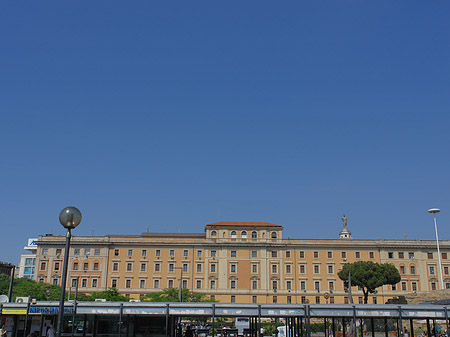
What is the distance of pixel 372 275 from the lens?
250 feet

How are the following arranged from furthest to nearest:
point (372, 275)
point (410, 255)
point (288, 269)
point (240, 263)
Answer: point (410, 255)
point (288, 269)
point (240, 263)
point (372, 275)

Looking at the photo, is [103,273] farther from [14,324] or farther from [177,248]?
[14,324]

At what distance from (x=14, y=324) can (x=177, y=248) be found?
6119 cm

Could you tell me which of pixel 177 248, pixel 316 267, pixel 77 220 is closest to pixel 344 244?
pixel 316 267

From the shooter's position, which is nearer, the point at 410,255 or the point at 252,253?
the point at 252,253

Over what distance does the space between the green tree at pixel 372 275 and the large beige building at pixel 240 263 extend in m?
6.51

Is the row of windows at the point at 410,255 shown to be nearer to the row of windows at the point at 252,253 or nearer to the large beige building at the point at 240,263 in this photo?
the large beige building at the point at 240,263

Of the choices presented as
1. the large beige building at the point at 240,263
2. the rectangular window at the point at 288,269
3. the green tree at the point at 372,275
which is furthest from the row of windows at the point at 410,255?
the rectangular window at the point at 288,269

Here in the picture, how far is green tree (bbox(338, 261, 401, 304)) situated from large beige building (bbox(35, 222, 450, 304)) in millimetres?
6510

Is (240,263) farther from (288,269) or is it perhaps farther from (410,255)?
(410,255)

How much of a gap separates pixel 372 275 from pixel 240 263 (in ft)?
72.6

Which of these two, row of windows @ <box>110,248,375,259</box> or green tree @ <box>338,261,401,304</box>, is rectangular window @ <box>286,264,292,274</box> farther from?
green tree @ <box>338,261,401,304</box>

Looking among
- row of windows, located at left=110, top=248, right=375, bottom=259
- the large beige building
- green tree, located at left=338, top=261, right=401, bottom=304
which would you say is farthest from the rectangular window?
green tree, located at left=338, top=261, right=401, bottom=304

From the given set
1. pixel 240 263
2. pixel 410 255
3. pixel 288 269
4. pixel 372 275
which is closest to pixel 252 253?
pixel 240 263
